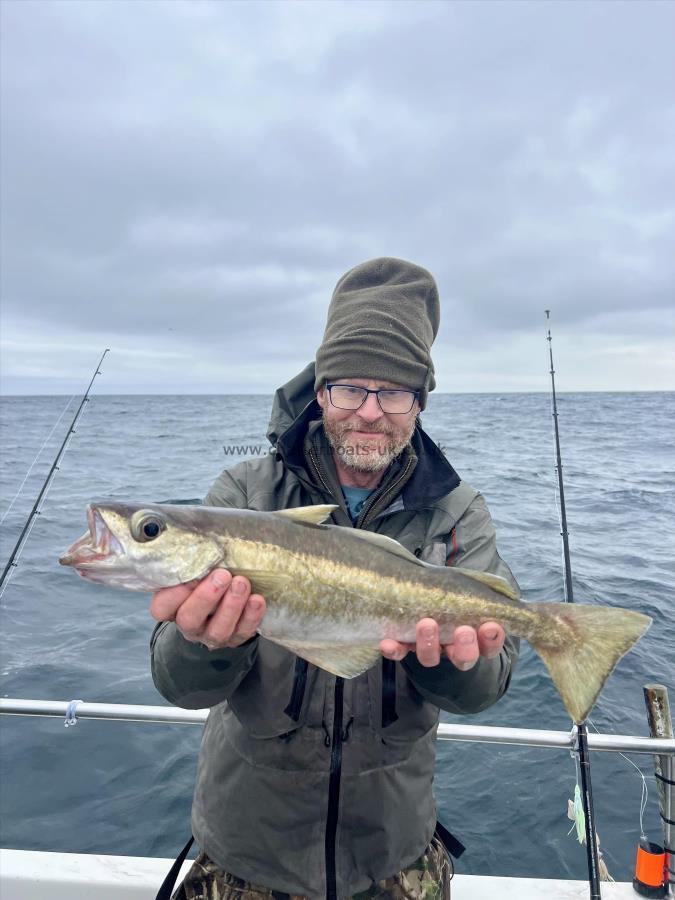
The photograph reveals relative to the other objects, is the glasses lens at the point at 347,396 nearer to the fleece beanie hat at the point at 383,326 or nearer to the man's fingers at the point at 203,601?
the fleece beanie hat at the point at 383,326

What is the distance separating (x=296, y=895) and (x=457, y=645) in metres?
1.53

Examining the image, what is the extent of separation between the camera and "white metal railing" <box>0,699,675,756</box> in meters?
4.04

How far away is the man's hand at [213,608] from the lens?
291 cm

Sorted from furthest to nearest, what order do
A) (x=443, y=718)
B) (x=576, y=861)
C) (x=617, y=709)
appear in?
(x=443, y=718), (x=617, y=709), (x=576, y=861)

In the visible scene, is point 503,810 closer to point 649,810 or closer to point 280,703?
point 649,810

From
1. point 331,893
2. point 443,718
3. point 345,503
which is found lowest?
point 443,718

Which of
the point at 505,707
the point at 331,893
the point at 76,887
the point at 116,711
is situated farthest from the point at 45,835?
the point at 505,707

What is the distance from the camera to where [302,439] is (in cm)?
411

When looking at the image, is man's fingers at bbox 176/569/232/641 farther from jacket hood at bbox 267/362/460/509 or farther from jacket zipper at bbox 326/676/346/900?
jacket hood at bbox 267/362/460/509

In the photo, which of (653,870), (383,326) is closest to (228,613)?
(383,326)

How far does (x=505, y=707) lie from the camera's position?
9.22 m

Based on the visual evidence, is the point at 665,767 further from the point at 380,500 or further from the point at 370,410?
the point at 370,410

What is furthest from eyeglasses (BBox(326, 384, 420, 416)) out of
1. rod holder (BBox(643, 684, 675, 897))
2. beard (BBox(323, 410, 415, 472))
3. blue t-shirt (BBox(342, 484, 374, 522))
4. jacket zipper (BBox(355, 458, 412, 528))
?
rod holder (BBox(643, 684, 675, 897))

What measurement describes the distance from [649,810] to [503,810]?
1664 mm
